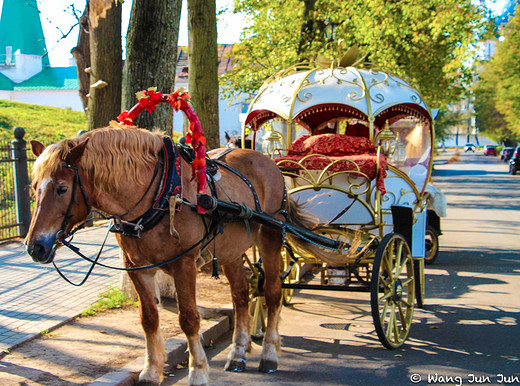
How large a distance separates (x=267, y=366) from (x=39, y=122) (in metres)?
19.9

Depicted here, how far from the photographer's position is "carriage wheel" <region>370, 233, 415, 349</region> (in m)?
5.18

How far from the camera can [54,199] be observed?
142 inches

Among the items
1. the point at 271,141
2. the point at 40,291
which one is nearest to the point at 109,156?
the point at 271,141

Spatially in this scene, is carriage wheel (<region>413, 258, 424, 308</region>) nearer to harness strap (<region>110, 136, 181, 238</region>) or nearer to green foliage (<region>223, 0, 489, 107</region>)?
harness strap (<region>110, 136, 181, 238</region>)

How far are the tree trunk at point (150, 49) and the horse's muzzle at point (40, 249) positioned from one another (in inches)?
127

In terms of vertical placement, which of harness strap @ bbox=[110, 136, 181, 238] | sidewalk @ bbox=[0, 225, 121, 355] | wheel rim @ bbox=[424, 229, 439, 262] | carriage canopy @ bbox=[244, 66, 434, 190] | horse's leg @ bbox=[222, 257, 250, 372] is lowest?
wheel rim @ bbox=[424, 229, 439, 262]

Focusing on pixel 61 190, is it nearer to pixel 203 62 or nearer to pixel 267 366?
pixel 267 366

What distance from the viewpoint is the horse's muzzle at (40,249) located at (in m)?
3.48

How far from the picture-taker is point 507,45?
4709 cm

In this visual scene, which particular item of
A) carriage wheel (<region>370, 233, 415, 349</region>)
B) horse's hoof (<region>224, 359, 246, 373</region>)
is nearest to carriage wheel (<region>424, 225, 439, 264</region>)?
carriage wheel (<region>370, 233, 415, 349</region>)

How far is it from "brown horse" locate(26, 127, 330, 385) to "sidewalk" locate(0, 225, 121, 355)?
1.71 metres

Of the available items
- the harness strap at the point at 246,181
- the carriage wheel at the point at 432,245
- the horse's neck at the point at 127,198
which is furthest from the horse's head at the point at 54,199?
the carriage wheel at the point at 432,245

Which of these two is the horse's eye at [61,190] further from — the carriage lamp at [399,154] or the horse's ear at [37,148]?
the carriage lamp at [399,154]

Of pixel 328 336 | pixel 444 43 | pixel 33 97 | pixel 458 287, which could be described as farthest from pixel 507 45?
pixel 328 336
